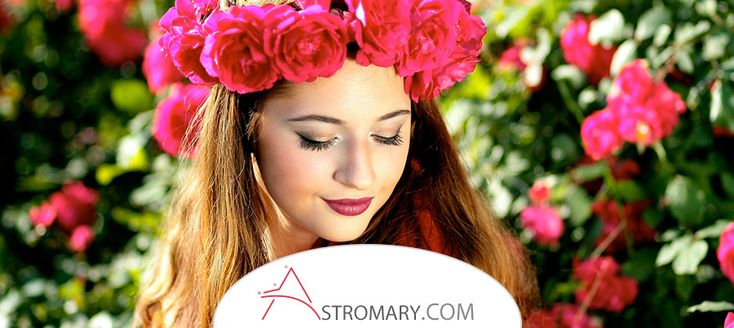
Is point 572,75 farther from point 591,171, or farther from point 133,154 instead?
point 133,154

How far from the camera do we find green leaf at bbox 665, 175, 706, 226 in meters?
2.00

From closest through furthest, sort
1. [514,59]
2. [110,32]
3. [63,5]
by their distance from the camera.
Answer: [514,59], [110,32], [63,5]

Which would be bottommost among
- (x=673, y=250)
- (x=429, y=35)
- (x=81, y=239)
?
(x=81, y=239)

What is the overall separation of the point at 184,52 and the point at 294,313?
0.40 m

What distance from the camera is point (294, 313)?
4.41 feet

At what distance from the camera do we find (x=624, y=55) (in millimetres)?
2127

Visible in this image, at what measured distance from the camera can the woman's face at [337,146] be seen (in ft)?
4.61

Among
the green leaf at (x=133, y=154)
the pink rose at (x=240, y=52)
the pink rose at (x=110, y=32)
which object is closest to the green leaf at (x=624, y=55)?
the pink rose at (x=240, y=52)

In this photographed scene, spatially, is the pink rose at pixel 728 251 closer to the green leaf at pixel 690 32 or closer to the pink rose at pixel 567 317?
the pink rose at pixel 567 317

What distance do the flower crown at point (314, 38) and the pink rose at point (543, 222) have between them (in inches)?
32.5

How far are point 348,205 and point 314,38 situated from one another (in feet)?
0.81

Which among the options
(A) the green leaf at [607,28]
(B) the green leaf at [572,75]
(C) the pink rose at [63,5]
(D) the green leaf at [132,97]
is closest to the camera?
(A) the green leaf at [607,28]

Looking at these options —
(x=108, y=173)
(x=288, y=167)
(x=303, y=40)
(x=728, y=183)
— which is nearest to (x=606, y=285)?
(x=728, y=183)

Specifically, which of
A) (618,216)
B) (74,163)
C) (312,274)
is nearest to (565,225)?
(618,216)
